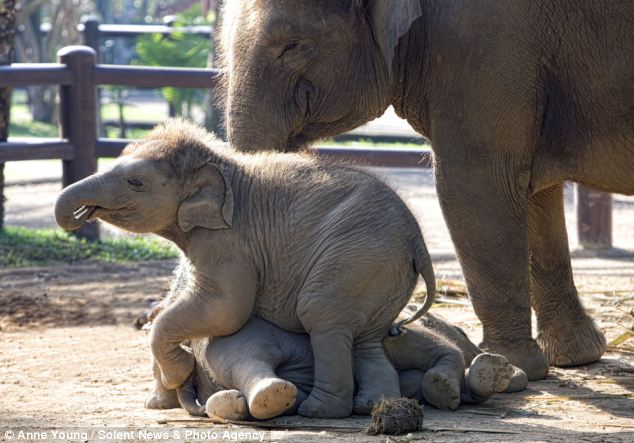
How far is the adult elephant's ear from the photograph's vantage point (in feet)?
19.1

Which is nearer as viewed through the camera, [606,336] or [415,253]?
[415,253]

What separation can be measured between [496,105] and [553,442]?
71.2 inches

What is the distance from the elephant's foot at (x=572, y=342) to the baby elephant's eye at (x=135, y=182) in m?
2.55

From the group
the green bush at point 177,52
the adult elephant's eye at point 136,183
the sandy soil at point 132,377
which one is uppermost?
the green bush at point 177,52

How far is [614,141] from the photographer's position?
5.88m

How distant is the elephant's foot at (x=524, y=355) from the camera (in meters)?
6.05

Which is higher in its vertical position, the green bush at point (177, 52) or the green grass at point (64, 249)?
the green bush at point (177, 52)

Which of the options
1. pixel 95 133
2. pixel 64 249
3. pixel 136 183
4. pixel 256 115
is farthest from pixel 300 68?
pixel 95 133

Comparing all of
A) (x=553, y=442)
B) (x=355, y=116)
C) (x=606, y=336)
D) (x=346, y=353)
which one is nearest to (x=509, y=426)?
(x=553, y=442)

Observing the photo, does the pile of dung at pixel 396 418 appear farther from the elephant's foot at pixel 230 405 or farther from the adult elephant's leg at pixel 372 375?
the elephant's foot at pixel 230 405

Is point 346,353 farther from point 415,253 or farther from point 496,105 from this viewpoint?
point 496,105

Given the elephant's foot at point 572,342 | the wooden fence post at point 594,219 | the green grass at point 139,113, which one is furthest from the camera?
the green grass at point 139,113

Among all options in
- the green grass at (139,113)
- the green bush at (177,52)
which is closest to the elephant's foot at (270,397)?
the green bush at (177,52)

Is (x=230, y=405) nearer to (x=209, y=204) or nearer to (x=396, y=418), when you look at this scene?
(x=396, y=418)
